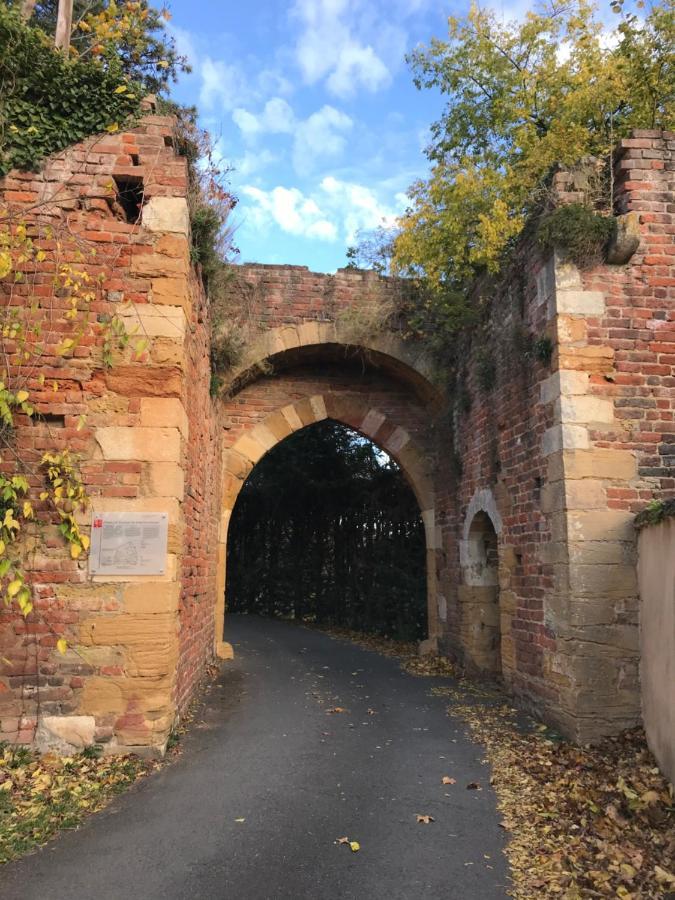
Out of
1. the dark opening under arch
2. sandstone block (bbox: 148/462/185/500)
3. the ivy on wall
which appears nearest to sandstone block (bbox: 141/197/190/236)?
Answer: the ivy on wall

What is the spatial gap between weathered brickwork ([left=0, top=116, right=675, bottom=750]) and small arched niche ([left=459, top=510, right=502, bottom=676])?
775 millimetres

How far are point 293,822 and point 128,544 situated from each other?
2087mm

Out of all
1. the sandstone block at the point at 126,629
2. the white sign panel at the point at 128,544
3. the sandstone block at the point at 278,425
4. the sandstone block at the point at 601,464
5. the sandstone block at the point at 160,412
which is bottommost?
the sandstone block at the point at 126,629

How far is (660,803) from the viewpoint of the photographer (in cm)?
363

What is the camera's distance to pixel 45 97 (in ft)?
16.1

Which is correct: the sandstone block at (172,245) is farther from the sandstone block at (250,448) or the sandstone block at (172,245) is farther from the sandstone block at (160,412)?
the sandstone block at (250,448)

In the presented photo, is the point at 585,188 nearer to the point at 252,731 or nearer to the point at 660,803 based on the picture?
the point at 660,803

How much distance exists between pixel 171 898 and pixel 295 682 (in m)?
4.65

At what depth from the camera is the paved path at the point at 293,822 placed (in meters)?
2.92

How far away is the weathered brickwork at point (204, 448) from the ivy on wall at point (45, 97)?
152 millimetres

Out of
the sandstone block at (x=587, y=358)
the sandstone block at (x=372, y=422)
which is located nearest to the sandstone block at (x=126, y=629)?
the sandstone block at (x=587, y=358)

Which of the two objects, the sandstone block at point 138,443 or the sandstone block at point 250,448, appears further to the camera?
the sandstone block at point 250,448

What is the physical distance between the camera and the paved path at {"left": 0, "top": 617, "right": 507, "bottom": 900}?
292 cm

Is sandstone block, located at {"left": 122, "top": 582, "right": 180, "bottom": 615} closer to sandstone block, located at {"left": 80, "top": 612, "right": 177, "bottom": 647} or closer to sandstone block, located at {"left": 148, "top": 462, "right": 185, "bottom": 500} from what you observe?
sandstone block, located at {"left": 80, "top": 612, "right": 177, "bottom": 647}
